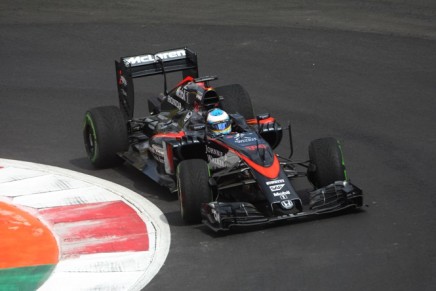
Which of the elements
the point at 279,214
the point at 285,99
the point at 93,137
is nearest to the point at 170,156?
the point at 93,137

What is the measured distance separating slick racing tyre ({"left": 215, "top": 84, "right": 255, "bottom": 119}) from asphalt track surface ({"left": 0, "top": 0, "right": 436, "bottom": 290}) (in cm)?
91

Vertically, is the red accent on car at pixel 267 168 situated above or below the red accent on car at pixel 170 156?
above

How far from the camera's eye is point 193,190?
12719mm

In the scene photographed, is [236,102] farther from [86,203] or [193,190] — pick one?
[193,190]

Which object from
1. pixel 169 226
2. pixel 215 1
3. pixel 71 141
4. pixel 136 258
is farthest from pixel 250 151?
pixel 215 1

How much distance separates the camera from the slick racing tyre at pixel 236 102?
50.6ft

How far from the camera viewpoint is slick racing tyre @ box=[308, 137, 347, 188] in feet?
43.5

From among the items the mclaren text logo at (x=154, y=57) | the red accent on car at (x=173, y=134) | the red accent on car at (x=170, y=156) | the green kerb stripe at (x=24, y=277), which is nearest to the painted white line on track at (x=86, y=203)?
the green kerb stripe at (x=24, y=277)

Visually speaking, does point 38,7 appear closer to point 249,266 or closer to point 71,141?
point 71,141

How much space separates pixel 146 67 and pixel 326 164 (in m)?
4.02

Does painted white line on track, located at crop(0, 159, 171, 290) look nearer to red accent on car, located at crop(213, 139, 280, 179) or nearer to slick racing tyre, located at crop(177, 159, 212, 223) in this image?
slick racing tyre, located at crop(177, 159, 212, 223)

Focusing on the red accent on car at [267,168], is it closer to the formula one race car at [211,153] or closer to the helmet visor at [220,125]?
the formula one race car at [211,153]

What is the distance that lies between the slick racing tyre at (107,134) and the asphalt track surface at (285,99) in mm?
273

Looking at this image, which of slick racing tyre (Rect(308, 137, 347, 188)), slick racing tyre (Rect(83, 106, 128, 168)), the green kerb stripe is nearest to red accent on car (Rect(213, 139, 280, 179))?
slick racing tyre (Rect(308, 137, 347, 188))
